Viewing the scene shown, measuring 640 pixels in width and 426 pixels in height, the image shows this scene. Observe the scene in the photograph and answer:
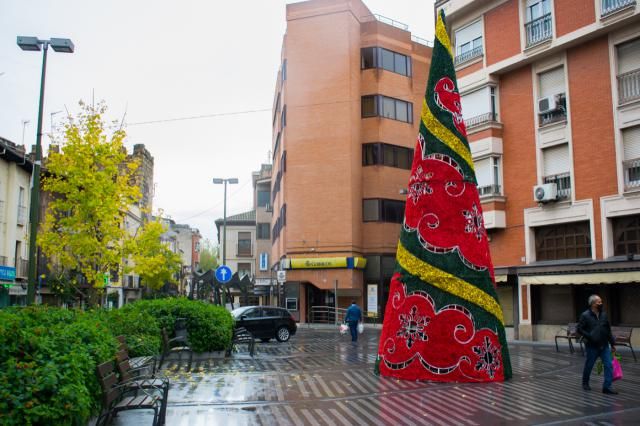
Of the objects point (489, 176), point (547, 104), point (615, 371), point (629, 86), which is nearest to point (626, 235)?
point (629, 86)

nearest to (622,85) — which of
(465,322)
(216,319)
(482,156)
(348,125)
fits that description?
(482,156)

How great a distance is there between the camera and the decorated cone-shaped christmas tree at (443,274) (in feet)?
38.4

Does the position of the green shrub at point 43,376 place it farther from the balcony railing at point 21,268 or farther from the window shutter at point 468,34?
the balcony railing at point 21,268

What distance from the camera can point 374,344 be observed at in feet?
75.6

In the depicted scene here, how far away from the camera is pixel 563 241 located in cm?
2420

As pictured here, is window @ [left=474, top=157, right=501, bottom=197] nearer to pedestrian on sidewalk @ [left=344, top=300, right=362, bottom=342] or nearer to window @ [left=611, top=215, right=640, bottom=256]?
window @ [left=611, top=215, right=640, bottom=256]

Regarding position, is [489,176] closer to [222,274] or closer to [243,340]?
[222,274]

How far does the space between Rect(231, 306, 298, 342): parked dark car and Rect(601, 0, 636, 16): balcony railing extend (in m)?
→ 16.9

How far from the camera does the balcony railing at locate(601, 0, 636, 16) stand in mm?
21367

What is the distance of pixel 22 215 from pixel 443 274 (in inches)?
1127

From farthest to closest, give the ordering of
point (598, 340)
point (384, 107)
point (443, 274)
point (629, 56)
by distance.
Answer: point (384, 107) < point (629, 56) < point (443, 274) < point (598, 340)

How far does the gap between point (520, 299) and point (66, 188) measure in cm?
1868

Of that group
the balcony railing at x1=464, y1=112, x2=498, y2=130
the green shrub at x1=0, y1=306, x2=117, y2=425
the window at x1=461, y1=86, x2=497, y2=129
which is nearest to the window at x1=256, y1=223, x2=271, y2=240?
the window at x1=461, y1=86, x2=497, y2=129

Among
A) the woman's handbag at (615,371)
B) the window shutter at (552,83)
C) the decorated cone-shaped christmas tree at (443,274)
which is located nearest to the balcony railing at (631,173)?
the window shutter at (552,83)
